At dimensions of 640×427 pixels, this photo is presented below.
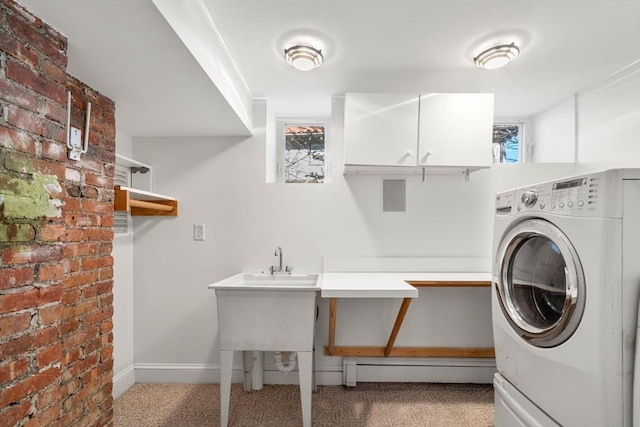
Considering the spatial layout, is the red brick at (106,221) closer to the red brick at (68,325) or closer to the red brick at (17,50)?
the red brick at (68,325)

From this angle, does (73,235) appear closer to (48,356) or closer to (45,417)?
(48,356)

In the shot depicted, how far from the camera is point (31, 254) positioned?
3.51 ft

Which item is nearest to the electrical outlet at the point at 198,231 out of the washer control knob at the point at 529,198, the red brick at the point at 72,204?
the red brick at the point at 72,204

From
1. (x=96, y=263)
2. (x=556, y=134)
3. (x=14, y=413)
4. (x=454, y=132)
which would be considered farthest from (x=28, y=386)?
(x=556, y=134)

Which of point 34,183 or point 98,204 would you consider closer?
point 34,183

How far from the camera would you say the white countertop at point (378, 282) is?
1.72m

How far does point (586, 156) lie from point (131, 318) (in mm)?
3550

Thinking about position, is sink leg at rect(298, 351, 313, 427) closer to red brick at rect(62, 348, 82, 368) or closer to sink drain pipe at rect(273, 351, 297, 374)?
sink drain pipe at rect(273, 351, 297, 374)

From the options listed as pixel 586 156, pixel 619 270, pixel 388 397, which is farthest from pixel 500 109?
pixel 388 397

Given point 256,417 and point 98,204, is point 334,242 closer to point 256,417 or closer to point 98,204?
point 256,417

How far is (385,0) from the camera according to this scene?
1393mm

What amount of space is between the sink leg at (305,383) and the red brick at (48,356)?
3.56ft

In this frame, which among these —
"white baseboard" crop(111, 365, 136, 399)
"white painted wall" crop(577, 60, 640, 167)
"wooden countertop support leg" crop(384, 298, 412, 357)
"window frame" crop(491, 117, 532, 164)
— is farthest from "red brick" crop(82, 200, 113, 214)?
"white painted wall" crop(577, 60, 640, 167)

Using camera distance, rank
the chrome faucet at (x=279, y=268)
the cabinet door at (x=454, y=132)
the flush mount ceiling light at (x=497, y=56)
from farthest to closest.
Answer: the chrome faucet at (x=279, y=268) → the cabinet door at (x=454, y=132) → the flush mount ceiling light at (x=497, y=56)
